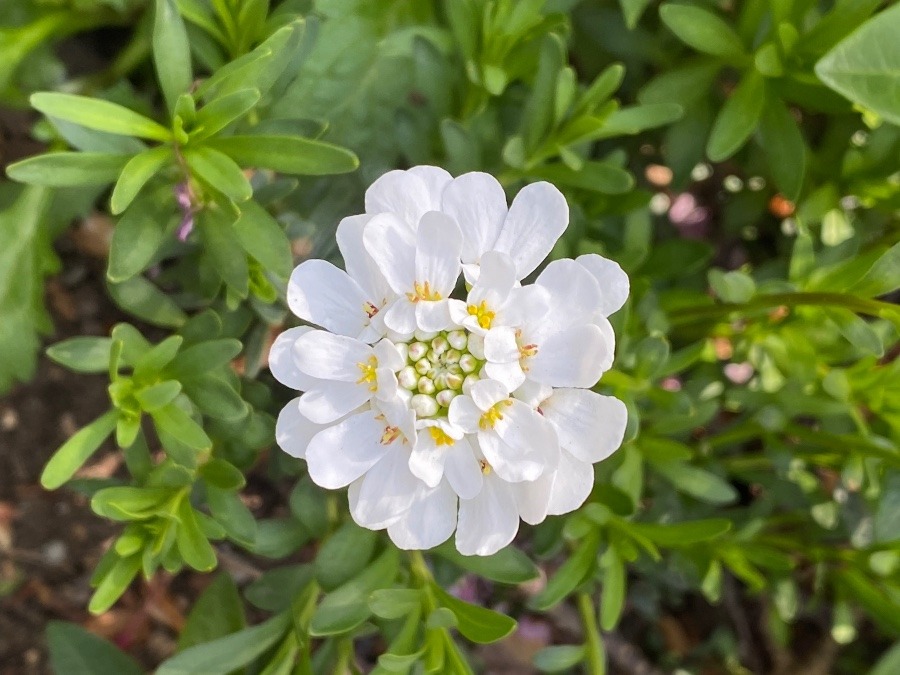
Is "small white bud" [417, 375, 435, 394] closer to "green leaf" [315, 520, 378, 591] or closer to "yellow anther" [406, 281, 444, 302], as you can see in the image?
"yellow anther" [406, 281, 444, 302]

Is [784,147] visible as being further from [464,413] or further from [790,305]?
[464,413]

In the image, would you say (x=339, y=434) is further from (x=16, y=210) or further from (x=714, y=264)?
Result: (x=714, y=264)

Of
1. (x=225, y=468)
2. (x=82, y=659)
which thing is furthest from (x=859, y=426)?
(x=82, y=659)

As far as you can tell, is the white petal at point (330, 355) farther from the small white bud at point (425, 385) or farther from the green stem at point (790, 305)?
the green stem at point (790, 305)

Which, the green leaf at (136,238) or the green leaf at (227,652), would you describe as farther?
the green leaf at (227,652)

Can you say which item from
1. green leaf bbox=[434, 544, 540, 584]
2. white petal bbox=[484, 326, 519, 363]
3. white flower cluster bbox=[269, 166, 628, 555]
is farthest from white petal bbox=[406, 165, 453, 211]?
green leaf bbox=[434, 544, 540, 584]

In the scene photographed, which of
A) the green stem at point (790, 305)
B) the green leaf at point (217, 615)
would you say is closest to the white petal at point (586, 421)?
the green stem at point (790, 305)
